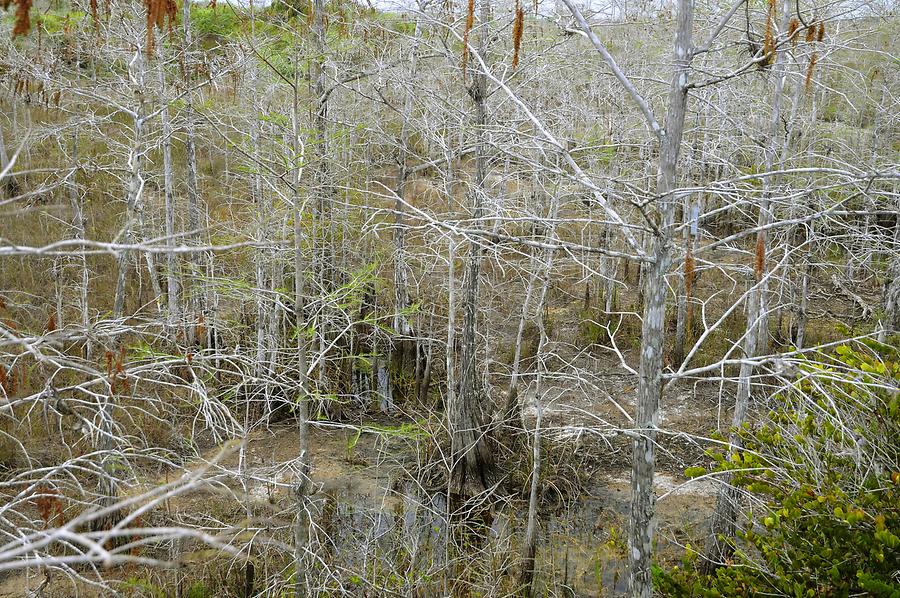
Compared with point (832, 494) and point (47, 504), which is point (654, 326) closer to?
point (832, 494)

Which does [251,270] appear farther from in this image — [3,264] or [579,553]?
[579,553]

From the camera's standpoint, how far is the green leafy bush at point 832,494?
498cm

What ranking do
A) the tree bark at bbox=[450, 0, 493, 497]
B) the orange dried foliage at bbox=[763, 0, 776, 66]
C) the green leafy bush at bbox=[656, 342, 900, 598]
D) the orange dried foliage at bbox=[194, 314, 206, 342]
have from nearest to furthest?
the orange dried foliage at bbox=[763, 0, 776, 66] → the green leafy bush at bbox=[656, 342, 900, 598] → the orange dried foliage at bbox=[194, 314, 206, 342] → the tree bark at bbox=[450, 0, 493, 497]

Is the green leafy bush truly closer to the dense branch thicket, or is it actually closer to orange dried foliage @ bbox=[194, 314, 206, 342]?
the dense branch thicket

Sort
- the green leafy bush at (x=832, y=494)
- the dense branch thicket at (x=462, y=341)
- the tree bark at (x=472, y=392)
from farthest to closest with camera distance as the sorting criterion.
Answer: the tree bark at (x=472, y=392)
the dense branch thicket at (x=462, y=341)
the green leafy bush at (x=832, y=494)

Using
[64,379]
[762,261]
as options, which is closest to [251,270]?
[64,379]

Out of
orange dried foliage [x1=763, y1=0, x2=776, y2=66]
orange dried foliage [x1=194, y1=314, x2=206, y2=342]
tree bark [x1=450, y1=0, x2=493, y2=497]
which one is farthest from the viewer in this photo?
tree bark [x1=450, y1=0, x2=493, y2=497]

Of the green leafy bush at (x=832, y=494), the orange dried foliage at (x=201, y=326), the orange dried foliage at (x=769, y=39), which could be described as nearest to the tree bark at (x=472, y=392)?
the orange dried foliage at (x=201, y=326)

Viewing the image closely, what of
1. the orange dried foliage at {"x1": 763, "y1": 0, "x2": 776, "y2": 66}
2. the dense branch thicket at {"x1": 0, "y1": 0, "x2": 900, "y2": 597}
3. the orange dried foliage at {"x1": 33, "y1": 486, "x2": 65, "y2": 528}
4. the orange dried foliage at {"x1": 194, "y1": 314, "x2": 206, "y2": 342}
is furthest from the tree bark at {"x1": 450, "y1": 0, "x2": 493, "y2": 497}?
the orange dried foliage at {"x1": 33, "y1": 486, "x2": 65, "y2": 528}

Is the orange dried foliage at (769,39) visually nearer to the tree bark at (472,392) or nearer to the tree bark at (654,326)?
→ the tree bark at (654,326)

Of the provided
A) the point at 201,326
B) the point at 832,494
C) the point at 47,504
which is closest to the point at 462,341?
the point at 201,326

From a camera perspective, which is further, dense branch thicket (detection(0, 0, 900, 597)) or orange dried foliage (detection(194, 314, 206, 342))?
orange dried foliage (detection(194, 314, 206, 342))

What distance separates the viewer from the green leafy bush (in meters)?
4.98

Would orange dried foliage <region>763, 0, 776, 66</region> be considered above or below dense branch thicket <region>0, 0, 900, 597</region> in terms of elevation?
above
